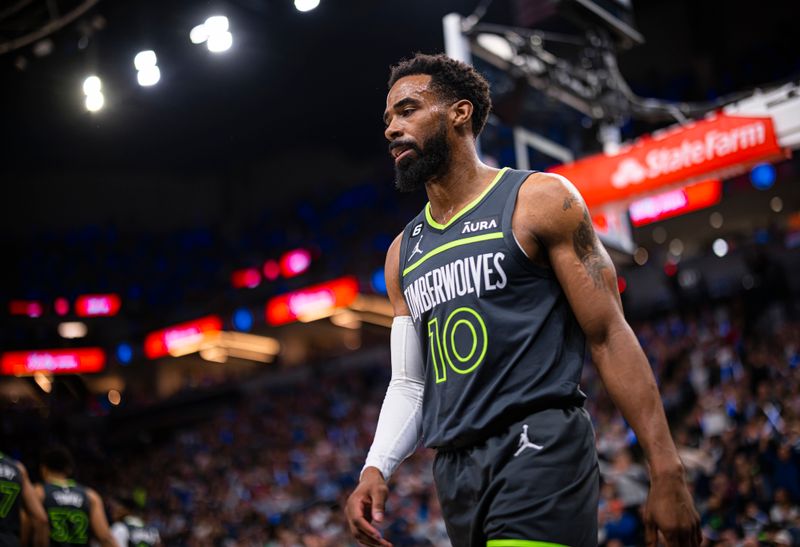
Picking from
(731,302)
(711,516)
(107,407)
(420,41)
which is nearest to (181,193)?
(107,407)

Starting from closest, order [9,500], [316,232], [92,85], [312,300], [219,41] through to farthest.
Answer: [9,500]
[219,41]
[92,85]
[312,300]
[316,232]

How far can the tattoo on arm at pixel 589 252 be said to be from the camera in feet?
7.77

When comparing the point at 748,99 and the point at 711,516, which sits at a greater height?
the point at 748,99

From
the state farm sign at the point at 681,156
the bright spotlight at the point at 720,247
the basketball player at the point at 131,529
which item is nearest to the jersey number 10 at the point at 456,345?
the state farm sign at the point at 681,156

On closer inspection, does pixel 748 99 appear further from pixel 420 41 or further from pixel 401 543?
pixel 420 41

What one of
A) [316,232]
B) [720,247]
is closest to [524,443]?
[720,247]

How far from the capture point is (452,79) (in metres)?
2.77

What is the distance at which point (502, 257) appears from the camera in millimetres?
2449

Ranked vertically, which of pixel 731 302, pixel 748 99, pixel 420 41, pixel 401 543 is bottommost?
pixel 401 543

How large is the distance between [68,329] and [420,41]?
2205 cm

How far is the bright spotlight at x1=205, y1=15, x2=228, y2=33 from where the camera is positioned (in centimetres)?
895

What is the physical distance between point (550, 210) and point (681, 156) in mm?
5180

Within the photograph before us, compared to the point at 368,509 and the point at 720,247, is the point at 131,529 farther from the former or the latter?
the point at 720,247

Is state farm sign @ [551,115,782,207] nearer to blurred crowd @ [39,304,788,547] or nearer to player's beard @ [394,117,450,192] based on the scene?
blurred crowd @ [39,304,788,547]
